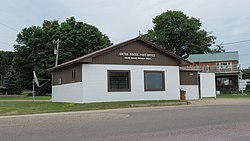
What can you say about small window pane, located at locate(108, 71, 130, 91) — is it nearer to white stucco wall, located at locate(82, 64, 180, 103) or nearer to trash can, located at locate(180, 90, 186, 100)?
white stucco wall, located at locate(82, 64, 180, 103)

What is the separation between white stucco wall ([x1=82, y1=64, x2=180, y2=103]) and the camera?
23.8 meters

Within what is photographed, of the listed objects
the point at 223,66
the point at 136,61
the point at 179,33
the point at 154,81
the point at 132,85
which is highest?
the point at 179,33

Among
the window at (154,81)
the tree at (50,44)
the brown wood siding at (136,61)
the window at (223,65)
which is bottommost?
the window at (154,81)

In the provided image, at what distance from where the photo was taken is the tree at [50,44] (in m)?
52.4

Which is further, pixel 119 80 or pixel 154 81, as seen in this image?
pixel 154 81

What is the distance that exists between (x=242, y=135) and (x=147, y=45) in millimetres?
18501

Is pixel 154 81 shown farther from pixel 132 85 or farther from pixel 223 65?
pixel 223 65

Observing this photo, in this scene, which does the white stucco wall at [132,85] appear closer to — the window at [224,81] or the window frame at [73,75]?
the window frame at [73,75]

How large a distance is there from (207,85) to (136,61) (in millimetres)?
13627

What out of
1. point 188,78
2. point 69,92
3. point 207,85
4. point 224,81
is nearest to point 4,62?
point 224,81

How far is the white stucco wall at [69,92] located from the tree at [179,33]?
130 feet

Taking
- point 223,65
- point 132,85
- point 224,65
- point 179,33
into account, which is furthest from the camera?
point 179,33

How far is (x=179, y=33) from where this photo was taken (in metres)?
68.4

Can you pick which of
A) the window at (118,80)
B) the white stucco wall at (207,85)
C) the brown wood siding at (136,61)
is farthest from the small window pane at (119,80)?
the white stucco wall at (207,85)
